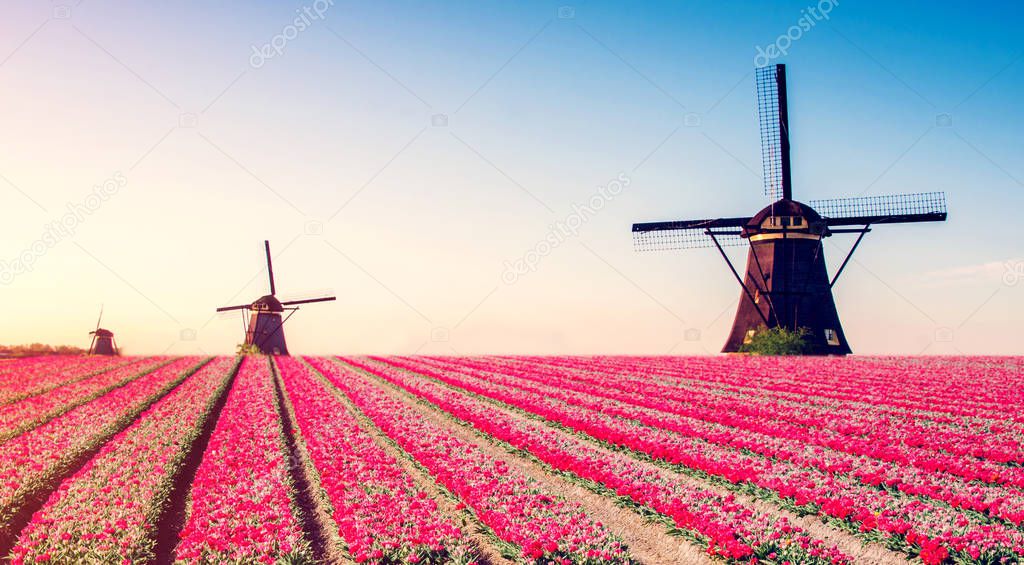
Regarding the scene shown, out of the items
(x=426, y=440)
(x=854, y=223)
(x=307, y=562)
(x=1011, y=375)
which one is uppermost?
(x=854, y=223)

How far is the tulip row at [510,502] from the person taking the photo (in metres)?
9.27

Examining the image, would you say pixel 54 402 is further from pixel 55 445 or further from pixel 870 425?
pixel 870 425

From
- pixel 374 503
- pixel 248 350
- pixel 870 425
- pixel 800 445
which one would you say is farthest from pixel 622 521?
pixel 248 350

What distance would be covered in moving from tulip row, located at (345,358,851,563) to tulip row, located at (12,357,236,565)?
303 inches

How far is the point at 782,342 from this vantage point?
41.5 metres

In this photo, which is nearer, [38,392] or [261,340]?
[38,392]

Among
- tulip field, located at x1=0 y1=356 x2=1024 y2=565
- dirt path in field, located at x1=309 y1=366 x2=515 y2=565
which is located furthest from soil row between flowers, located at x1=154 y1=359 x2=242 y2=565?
dirt path in field, located at x1=309 y1=366 x2=515 y2=565

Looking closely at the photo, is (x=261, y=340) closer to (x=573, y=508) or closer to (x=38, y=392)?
(x=38, y=392)

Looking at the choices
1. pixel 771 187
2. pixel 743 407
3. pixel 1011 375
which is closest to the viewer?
pixel 743 407

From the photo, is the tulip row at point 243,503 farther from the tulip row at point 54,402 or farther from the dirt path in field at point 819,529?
the tulip row at point 54,402

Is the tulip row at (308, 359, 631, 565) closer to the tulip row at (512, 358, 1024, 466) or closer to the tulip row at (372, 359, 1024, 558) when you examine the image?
the tulip row at (372, 359, 1024, 558)

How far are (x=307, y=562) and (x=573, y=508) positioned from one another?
175 inches

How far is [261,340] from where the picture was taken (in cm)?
5991

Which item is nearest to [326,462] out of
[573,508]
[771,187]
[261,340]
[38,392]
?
[573,508]
